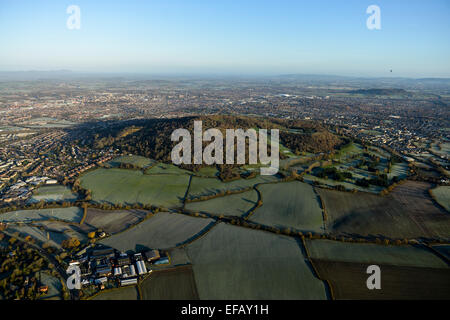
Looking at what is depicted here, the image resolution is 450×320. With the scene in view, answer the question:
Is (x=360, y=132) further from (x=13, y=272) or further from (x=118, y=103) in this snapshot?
(x=118, y=103)

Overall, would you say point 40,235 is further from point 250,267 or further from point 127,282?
point 250,267

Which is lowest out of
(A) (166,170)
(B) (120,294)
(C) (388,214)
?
(B) (120,294)

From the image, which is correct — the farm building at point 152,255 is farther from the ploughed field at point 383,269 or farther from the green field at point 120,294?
the ploughed field at point 383,269

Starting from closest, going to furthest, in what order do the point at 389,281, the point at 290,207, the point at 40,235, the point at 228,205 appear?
1. the point at 389,281
2. the point at 40,235
3. the point at 290,207
4. the point at 228,205

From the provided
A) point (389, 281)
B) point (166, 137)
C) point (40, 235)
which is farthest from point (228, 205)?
point (166, 137)

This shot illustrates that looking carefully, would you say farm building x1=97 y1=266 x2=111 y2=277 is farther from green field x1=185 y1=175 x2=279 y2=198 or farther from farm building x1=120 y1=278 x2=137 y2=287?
green field x1=185 y1=175 x2=279 y2=198

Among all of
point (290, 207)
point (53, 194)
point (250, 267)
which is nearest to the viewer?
point (250, 267)

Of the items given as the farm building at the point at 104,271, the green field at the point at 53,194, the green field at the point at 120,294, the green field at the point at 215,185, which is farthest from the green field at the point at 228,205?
the green field at the point at 53,194
